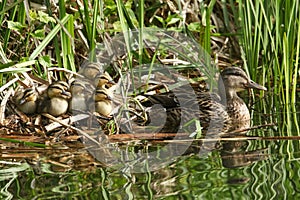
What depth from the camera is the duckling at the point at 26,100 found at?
3438 mm

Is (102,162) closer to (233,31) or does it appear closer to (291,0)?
(291,0)

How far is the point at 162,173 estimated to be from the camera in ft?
8.13

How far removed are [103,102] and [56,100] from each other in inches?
9.9

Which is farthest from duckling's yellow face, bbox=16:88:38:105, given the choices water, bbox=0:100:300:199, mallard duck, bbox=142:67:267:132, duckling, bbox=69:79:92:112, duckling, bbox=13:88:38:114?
mallard duck, bbox=142:67:267:132

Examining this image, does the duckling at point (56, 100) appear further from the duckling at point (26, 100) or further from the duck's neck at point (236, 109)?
the duck's neck at point (236, 109)

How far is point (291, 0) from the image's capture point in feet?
12.7

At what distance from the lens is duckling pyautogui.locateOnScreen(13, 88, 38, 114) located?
135 inches

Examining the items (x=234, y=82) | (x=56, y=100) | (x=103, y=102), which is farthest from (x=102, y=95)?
(x=234, y=82)

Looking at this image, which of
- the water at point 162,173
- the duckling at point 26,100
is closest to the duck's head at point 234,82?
the water at point 162,173

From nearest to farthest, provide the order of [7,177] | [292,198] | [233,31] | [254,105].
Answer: [292,198] < [7,177] < [254,105] < [233,31]

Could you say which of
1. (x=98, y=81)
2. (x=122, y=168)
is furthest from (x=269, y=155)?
(x=98, y=81)

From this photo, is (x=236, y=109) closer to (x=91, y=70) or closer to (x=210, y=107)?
(x=210, y=107)

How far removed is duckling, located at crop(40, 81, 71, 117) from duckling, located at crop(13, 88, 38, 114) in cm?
5

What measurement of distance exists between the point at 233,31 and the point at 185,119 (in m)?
1.42
